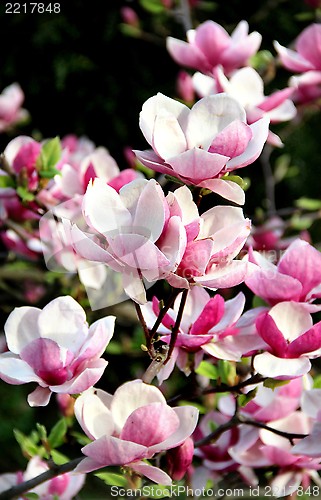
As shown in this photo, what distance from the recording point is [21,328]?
69 centimetres

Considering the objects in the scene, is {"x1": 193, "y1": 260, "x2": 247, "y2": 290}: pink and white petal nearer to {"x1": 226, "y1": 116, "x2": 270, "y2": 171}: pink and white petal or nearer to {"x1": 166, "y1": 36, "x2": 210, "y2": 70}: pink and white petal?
{"x1": 226, "y1": 116, "x2": 270, "y2": 171}: pink and white petal

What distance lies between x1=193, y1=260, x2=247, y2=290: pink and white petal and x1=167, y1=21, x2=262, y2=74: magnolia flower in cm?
59

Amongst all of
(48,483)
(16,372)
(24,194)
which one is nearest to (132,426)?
(16,372)

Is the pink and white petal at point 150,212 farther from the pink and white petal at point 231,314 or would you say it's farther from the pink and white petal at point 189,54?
the pink and white petal at point 189,54

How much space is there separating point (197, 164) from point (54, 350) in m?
0.20

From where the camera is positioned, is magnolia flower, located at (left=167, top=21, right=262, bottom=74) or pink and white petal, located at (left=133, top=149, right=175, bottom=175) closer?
pink and white petal, located at (left=133, top=149, right=175, bottom=175)

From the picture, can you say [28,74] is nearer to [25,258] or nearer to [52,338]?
[25,258]

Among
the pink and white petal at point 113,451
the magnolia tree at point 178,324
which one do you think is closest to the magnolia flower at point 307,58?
the magnolia tree at point 178,324

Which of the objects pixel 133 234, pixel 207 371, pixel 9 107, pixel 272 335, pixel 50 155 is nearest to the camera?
pixel 133 234

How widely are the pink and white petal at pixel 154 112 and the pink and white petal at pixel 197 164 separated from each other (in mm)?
37

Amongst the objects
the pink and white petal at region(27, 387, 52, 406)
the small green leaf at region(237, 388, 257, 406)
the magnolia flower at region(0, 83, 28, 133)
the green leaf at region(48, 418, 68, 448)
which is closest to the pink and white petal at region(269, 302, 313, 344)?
the small green leaf at region(237, 388, 257, 406)

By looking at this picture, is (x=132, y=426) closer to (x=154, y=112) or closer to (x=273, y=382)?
(x=273, y=382)

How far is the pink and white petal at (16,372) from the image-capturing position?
25.0 inches

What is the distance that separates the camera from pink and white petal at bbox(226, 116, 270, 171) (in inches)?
25.1
